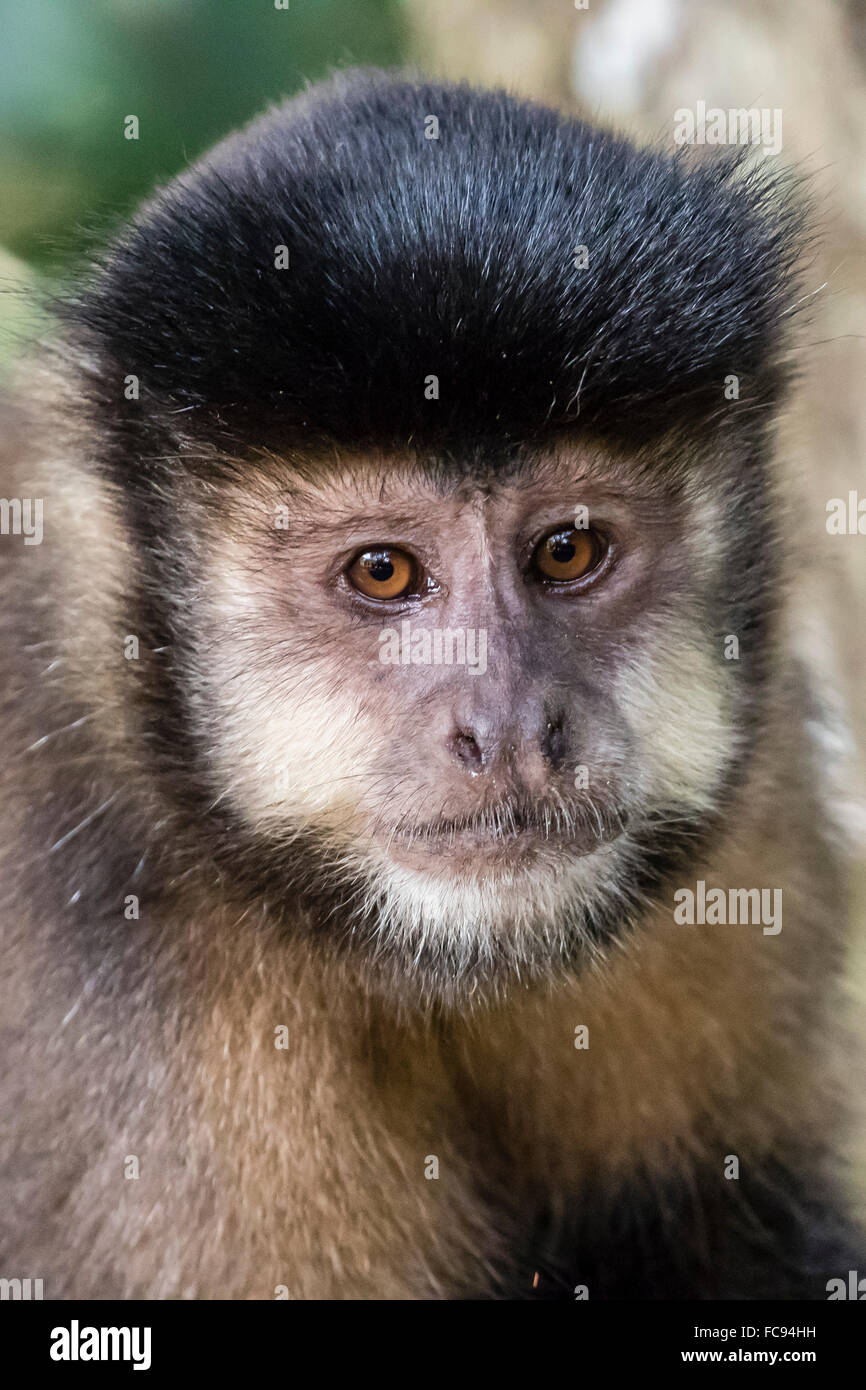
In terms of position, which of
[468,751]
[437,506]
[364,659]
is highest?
[437,506]

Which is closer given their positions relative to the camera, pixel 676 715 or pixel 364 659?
pixel 364 659

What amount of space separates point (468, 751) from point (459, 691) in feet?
0.33

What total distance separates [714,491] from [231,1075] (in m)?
1.44

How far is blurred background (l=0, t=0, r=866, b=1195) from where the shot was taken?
3770 mm

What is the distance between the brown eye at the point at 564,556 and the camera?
2457 mm

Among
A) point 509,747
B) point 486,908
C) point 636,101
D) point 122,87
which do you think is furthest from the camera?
point 636,101

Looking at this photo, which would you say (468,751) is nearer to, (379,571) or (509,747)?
(509,747)

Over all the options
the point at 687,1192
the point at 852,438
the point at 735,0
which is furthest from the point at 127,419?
the point at 735,0

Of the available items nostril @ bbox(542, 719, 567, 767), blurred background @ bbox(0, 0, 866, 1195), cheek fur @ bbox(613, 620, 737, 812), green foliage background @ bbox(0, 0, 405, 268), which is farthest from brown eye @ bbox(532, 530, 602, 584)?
green foliage background @ bbox(0, 0, 405, 268)

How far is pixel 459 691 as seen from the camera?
221 cm

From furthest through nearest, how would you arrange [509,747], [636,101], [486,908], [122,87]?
[636,101], [122,87], [486,908], [509,747]

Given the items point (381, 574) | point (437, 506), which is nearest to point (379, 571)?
point (381, 574)

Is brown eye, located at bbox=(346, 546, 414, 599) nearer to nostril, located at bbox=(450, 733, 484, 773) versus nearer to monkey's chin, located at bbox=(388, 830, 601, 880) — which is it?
nostril, located at bbox=(450, 733, 484, 773)
